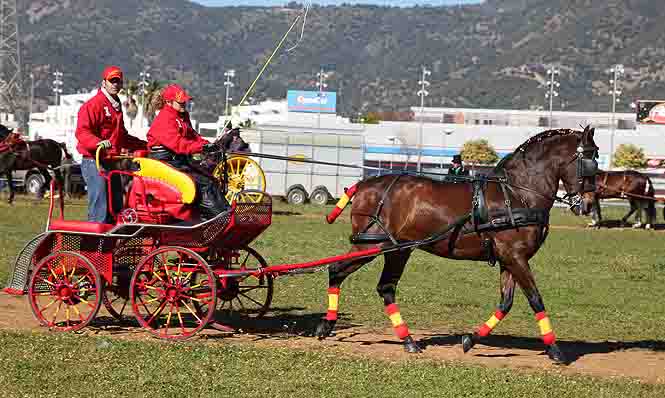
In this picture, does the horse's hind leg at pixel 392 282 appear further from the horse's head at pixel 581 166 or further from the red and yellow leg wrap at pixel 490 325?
the horse's head at pixel 581 166

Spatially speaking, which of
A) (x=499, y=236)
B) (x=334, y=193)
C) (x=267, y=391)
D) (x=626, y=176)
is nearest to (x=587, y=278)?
(x=499, y=236)

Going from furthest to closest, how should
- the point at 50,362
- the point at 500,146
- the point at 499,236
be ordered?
the point at 500,146, the point at 499,236, the point at 50,362

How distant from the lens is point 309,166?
46.8 m

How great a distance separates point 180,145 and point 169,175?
38 centimetres

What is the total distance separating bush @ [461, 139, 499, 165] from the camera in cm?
8156

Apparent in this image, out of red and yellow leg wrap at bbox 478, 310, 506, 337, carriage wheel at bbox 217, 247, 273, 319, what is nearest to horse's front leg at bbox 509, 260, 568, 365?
red and yellow leg wrap at bbox 478, 310, 506, 337

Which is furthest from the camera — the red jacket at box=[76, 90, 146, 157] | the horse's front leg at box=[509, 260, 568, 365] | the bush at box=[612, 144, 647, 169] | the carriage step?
the bush at box=[612, 144, 647, 169]

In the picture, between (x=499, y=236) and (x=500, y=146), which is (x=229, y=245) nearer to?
(x=499, y=236)

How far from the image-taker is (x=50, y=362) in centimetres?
955

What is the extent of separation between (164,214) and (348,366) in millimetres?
2832

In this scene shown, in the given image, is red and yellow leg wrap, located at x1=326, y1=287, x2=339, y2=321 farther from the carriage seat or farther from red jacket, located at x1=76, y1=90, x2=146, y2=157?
red jacket, located at x1=76, y1=90, x2=146, y2=157

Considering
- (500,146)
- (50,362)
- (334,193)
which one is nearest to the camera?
(50,362)

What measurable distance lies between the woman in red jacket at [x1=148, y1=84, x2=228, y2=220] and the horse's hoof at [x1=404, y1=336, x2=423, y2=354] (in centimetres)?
243

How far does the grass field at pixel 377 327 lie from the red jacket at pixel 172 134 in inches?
85.7
